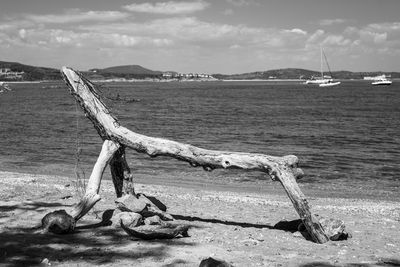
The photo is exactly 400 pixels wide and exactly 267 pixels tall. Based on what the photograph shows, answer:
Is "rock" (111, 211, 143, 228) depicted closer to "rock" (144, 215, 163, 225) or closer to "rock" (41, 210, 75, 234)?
"rock" (144, 215, 163, 225)

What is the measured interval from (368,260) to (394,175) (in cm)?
1326

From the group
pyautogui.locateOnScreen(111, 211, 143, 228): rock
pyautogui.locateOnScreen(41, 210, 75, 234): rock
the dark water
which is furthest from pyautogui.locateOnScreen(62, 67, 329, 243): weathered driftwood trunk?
pyautogui.locateOnScreen(41, 210, 75, 234): rock

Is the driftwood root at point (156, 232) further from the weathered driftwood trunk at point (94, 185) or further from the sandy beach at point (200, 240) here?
the weathered driftwood trunk at point (94, 185)

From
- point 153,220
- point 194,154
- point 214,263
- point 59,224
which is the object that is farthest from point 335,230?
point 59,224

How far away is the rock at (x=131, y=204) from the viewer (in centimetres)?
865

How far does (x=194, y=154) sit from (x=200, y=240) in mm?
1566

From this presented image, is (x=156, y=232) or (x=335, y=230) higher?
(x=156, y=232)

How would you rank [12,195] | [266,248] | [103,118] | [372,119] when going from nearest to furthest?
[266,248], [103,118], [12,195], [372,119]

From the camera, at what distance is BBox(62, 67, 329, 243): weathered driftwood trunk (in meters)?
8.09

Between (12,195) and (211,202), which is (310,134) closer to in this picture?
(211,202)

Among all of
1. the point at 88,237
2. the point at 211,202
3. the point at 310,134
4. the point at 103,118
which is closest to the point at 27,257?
the point at 88,237

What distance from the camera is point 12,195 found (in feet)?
37.4

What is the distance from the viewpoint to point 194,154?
27.9 feet

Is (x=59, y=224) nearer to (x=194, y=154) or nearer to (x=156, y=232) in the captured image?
(x=156, y=232)
